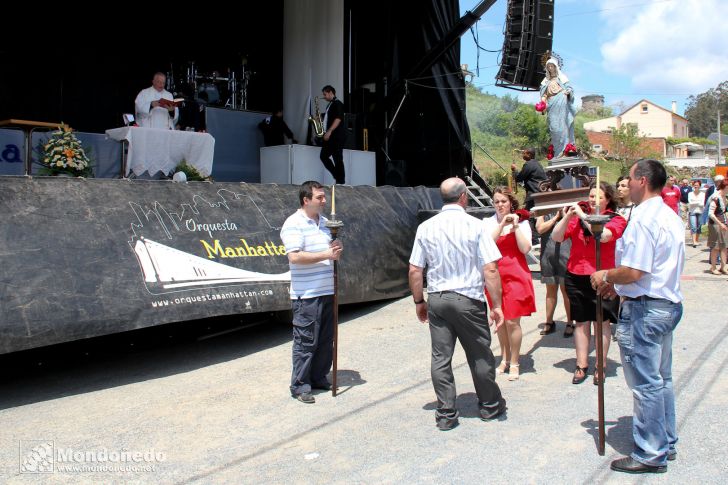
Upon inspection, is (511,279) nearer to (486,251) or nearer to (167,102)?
(486,251)

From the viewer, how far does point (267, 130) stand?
12328mm

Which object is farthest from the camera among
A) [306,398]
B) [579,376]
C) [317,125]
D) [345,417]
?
[317,125]

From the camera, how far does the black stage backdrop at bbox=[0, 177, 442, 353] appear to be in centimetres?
536

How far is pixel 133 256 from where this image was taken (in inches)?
238

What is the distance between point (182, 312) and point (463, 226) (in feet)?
10.1

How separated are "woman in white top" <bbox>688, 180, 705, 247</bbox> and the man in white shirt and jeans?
12.2 meters

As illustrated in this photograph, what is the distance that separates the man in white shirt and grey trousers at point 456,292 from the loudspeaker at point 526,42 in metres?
9.23

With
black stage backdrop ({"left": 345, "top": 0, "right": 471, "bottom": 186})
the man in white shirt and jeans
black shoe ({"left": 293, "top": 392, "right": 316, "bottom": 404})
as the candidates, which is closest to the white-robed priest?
black stage backdrop ({"left": 345, "top": 0, "right": 471, "bottom": 186})

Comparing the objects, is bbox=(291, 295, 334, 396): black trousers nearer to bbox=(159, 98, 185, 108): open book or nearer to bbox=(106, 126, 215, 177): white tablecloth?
bbox=(106, 126, 215, 177): white tablecloth

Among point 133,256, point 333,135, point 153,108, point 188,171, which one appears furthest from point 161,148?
point 133,256

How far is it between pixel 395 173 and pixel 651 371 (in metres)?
9.90

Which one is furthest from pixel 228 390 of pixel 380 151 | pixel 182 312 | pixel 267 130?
pixel 380 151

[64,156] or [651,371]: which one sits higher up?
[64,156]

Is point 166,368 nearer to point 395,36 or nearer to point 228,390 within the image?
point 228,390
